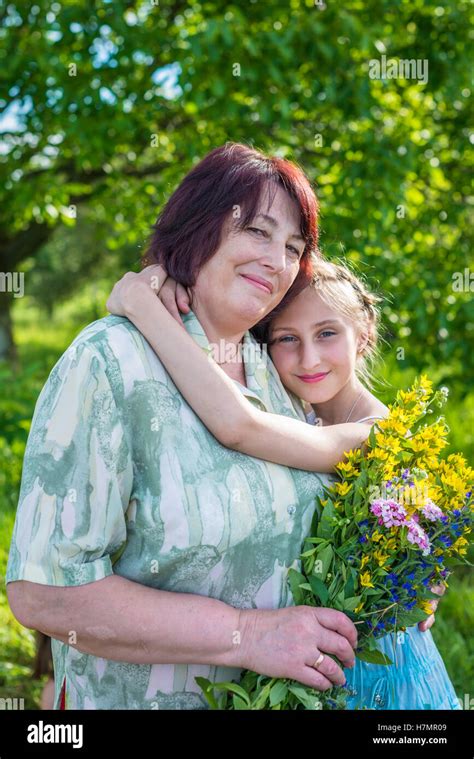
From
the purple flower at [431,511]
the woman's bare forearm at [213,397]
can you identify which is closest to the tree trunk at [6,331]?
the woman's bare forearm at [213,397]

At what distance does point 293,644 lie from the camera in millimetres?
1724

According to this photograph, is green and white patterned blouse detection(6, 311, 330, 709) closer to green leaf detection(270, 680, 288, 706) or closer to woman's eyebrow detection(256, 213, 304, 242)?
green leaf detection(270, 680, 288, 706)

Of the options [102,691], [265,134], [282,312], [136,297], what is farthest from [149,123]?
[102,691]

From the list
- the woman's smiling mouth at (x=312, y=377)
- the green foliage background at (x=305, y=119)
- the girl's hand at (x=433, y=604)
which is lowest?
the girl's hand at (x=433, y=604)

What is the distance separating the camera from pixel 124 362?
5.53 ft

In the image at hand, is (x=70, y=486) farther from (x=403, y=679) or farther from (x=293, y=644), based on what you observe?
(x=403, y=679)

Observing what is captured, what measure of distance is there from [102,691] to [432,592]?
82cm

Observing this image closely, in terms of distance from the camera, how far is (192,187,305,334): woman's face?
1.91 m

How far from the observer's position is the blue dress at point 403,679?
203 centimetres

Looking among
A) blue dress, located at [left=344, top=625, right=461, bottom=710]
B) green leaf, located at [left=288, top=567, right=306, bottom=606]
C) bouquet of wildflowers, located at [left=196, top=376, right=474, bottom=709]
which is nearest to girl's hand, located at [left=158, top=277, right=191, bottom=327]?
bouquet of wildflowers, located at [left=196, top=376, right=474, bottom=709]

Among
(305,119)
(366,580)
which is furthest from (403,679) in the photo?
(305,119)

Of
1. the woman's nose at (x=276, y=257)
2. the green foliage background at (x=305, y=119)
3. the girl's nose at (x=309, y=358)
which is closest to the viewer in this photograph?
the woman's nose at (x=276, y=257)

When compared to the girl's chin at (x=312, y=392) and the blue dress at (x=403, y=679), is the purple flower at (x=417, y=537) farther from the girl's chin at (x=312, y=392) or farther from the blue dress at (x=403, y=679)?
the girl's chin at (x=312, y=392)
